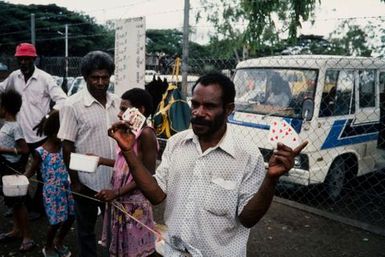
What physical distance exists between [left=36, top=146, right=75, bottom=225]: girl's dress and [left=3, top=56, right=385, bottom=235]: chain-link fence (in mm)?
2710

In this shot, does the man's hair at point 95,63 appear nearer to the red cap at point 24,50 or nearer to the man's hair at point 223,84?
the man's hair at point 223,84

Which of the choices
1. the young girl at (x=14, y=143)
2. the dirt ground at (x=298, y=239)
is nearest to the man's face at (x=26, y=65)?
the young girl at (x=14, y=143)

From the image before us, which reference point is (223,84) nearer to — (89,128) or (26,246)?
(89,128)

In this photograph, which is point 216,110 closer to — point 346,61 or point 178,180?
point 178,180

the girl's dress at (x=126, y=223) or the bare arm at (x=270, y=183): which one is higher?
the bare arm at (x=270, y=183)

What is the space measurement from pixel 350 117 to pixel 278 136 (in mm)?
4171

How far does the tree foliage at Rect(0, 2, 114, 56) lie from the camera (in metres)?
36.2

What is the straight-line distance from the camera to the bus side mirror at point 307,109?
4.77 metres

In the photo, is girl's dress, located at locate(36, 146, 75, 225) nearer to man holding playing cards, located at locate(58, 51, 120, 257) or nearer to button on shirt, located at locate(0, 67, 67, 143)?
man holding playing cards, located at locate(58, 51, 120, 257)

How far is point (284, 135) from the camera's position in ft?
5.15

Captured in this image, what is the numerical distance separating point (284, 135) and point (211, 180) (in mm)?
390

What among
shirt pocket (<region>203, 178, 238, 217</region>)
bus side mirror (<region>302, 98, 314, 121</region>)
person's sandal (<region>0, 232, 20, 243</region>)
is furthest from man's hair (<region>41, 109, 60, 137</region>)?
bus side mirror (<region>302, 98, 314, 121</region>)

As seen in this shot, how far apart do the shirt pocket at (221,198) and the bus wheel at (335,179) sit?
13.2 feet

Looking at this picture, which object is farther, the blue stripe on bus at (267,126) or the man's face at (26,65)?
the blue stripe on bus at (267,126)
